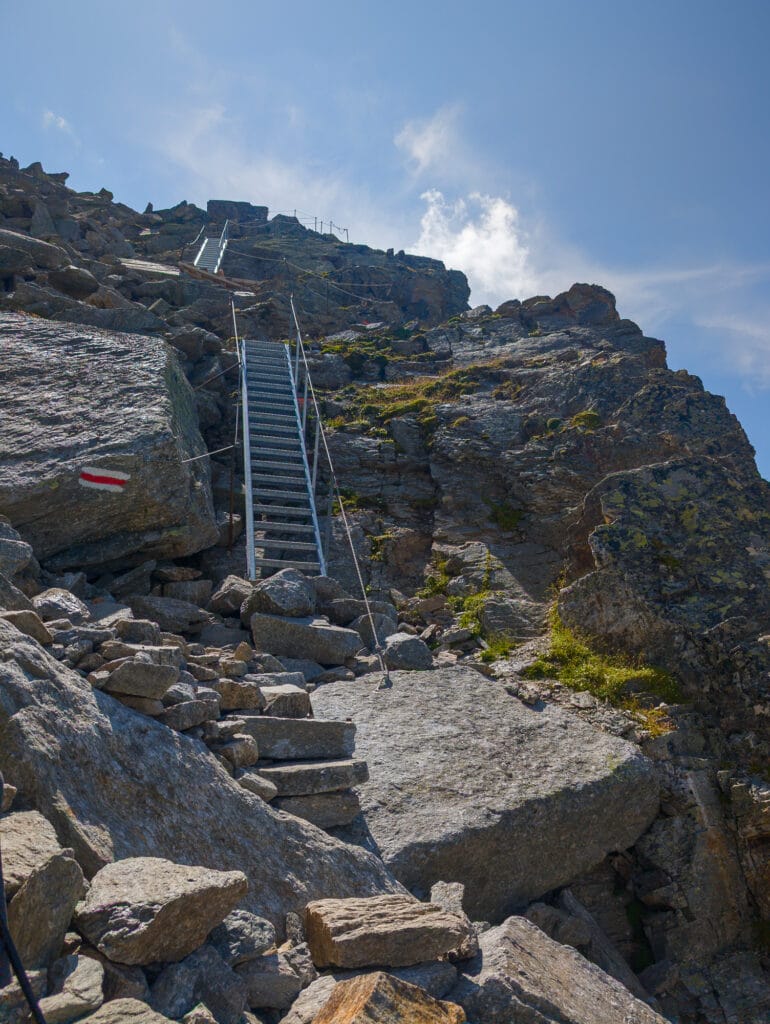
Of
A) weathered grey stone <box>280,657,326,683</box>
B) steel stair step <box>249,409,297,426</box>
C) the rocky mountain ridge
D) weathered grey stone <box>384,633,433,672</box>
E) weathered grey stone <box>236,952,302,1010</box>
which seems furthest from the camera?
steel stair step <box>249,409,297,426</box>

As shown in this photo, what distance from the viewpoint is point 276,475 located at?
13289 mm

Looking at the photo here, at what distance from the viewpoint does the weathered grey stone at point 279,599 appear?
8672 mm

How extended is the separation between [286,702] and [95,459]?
4.50 meters

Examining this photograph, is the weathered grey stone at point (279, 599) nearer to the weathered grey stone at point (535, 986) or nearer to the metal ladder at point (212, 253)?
the weathered grey stone at point (535, 986)

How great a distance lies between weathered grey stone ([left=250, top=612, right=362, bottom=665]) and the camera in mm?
8409

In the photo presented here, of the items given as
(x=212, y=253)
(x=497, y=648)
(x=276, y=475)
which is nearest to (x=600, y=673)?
(x=497, y=648)

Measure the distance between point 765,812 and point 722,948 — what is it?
119cm

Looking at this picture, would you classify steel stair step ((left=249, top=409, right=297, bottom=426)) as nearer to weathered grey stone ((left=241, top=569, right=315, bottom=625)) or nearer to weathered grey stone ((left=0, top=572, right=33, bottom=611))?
weathered grey stone ((left=241, top=569, right=315, bottom=625))

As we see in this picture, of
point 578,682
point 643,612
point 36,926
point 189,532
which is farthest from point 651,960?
point 189,532

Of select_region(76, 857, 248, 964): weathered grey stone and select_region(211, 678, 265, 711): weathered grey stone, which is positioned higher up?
select_region(211, 678, 265, 711): weathered grey stone

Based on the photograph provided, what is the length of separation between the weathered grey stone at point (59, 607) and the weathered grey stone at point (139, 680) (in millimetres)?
1484

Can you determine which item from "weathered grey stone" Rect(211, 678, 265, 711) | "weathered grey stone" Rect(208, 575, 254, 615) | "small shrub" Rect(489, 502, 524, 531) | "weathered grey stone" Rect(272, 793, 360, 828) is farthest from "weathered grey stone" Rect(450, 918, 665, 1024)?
"small shrub" Rect(489, 502, 524, 531)

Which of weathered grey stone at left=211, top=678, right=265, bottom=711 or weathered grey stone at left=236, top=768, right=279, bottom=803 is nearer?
weathered grey stone at left=236, top=768, right=279, bottom=803

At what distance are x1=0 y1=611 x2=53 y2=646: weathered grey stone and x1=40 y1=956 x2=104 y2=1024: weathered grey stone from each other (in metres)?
2.60
